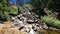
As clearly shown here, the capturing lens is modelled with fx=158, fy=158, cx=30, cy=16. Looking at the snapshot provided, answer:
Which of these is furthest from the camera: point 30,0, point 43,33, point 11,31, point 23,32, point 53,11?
point 30,0

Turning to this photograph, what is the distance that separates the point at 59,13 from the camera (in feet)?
80.6

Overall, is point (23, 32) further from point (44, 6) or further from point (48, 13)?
point (44, 6)

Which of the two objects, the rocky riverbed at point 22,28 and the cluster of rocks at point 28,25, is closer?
the rocky riverbed at point 22,28

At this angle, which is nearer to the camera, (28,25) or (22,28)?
Result: (22,28)

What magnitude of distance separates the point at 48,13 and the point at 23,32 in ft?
39.0

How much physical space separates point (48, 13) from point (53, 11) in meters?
1.94

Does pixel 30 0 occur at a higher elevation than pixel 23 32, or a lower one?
lower

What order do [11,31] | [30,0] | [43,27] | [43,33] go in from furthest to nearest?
[30,0] < [43,27] < [43,33] < [11,31]

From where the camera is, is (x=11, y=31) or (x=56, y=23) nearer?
(x=11, y=31)

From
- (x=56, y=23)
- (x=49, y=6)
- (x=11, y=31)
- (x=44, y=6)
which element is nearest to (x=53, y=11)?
(x=49, y=6)

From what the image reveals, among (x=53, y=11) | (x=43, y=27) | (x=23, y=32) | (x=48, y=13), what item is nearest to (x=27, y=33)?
(x=23, y=32)

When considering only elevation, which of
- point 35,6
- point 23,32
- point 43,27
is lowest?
Result: point 35,6

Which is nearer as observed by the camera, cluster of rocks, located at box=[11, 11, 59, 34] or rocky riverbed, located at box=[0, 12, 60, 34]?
rocky riverbed, located at box=[0, 12, 60, 34]

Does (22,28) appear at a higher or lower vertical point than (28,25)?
higher
